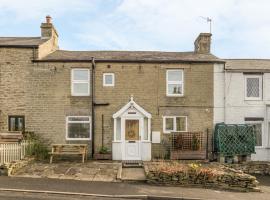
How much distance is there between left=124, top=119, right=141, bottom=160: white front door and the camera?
22.2m

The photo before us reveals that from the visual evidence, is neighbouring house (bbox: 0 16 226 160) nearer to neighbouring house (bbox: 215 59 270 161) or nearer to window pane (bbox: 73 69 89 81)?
window pane (bbox: 73 69 89 81)

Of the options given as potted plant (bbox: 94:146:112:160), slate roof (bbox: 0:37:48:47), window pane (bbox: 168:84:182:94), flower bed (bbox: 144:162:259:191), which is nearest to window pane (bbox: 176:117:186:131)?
window pane (bbox: 168:84:182:94)

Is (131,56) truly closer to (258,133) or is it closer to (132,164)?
(132,164)

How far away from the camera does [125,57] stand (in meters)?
23.5

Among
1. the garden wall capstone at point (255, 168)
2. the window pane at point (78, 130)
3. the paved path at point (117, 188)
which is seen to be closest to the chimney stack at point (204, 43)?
the garden wall capstone at point (255, 168)

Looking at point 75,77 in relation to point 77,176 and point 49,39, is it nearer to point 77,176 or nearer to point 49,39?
point 49,39

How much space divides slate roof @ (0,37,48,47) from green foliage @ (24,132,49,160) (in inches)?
190

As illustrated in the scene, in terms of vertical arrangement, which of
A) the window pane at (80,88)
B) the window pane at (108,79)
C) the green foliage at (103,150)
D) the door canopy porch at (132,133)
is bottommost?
the green foliage at (103,150)

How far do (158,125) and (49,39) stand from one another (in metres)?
8.42

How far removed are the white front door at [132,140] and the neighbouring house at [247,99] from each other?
4.51 metres

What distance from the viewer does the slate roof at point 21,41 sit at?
2223 centimetres

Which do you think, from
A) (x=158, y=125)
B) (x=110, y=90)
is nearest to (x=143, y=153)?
(x=158, y=125)

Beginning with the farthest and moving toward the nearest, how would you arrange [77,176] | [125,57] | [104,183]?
[125,57], [77,176], [104,183]

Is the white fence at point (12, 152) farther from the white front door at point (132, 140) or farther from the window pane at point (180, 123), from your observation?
the window pane at point (180, 123)
